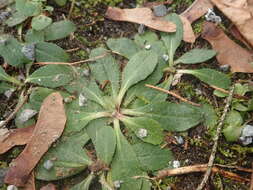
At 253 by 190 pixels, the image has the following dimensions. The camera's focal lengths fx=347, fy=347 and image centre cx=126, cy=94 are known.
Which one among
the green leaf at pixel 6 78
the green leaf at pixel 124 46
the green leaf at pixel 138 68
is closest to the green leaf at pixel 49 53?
the green leaf at pixel 6 78

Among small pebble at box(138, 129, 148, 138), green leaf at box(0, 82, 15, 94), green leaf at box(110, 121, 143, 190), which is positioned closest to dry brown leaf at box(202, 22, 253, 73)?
small pebble at box(138, 129, 148, 138)

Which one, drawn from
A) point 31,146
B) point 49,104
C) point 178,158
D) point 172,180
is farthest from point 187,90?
point 31,146

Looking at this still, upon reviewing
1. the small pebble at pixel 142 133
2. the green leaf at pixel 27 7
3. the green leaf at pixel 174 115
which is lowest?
the small pebble at pixel 142 133

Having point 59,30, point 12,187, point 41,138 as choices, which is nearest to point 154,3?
point 59,30

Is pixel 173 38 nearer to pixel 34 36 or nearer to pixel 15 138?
pixel 34 36

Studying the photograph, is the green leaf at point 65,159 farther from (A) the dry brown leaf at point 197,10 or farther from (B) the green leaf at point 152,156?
(A) the dry brown leaf at point 197,10
